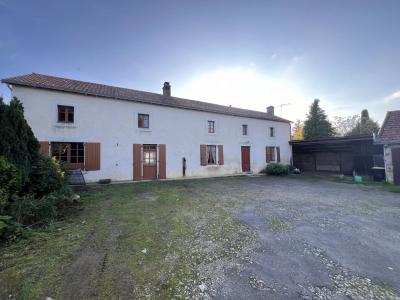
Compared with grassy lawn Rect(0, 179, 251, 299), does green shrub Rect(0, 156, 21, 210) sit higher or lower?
higher

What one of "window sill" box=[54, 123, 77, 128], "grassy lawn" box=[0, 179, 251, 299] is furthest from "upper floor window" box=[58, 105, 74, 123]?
"grassy lawn" box=[0, 179, 251, 299]

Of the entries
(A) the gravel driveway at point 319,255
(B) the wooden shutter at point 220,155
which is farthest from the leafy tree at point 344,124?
(A) the gravel driveway at point 319,255

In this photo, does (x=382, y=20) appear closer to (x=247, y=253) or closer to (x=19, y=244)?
(x=247, y=253)

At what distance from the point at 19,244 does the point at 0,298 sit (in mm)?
1545

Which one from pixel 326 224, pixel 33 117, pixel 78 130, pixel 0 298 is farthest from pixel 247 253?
pixel 33 117

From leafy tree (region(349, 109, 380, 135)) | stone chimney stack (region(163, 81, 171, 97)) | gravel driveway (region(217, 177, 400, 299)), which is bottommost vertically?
gravel driveway (region(217, 177, 400, 299))

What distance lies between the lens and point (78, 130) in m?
9.80

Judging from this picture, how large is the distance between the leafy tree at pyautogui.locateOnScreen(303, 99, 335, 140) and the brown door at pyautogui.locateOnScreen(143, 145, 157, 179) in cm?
2219

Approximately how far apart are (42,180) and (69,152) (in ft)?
16.2

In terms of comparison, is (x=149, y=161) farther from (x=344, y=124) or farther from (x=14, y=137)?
(x=344, y=124)

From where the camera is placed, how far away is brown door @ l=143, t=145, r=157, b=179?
11406mm

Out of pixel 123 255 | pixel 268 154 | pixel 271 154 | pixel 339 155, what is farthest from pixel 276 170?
pixel 123 255

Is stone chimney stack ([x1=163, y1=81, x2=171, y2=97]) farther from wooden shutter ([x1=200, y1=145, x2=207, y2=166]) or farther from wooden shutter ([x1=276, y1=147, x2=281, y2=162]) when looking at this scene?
wooden shutter ([x1=276, y1=147, x2=281, y2=162])

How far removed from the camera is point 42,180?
17.5 ft
